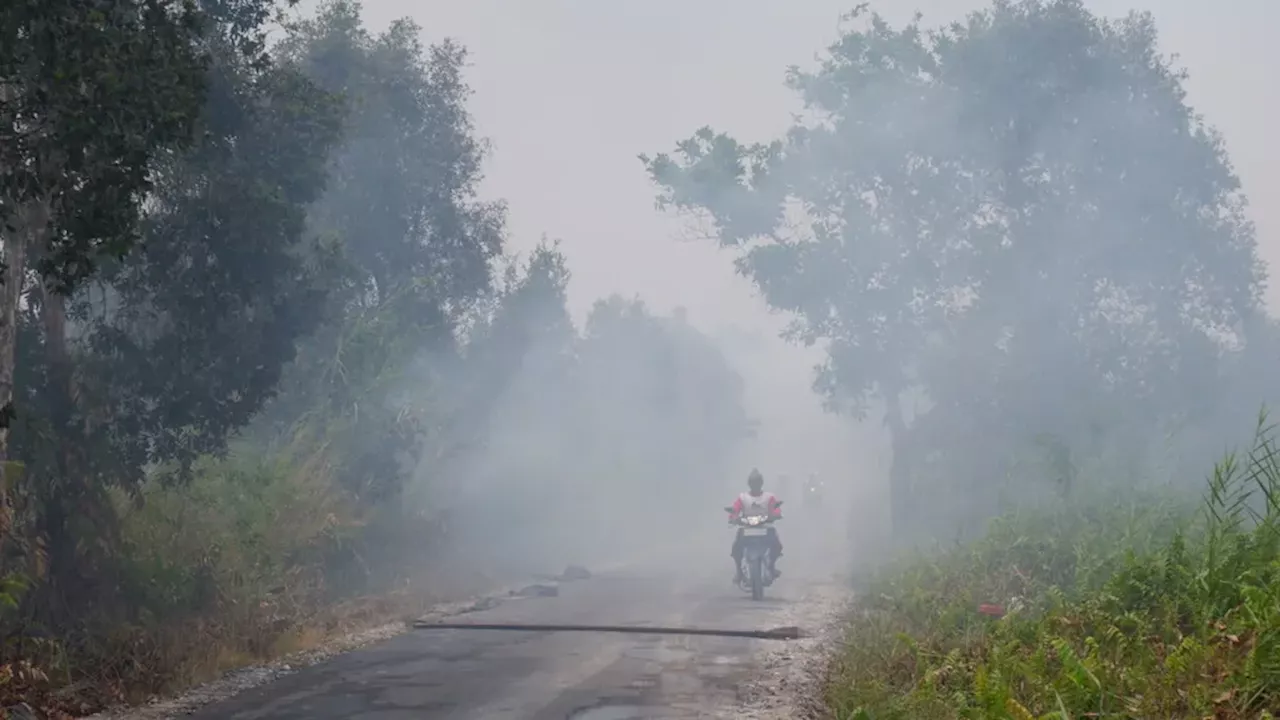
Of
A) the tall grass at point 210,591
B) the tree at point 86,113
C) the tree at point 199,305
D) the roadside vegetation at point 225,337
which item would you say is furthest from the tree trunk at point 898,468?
the tree at point 86,113

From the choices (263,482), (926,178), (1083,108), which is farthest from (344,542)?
(1083,108)

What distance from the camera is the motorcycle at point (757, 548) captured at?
2175cm

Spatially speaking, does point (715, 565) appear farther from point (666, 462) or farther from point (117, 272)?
point (666, 462)

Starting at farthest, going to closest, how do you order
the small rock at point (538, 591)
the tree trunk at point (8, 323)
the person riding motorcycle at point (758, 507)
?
the small rock at point (538, 591)
the person riding motorcycle at point (758, 507)
the tree trunk at point (8, 323)

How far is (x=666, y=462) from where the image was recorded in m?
66.2

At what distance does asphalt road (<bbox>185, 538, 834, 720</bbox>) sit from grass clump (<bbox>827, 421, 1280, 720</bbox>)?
1397 millimetres

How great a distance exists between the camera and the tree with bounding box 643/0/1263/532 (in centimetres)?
3297

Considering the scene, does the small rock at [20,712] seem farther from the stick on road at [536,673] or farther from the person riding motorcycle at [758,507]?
the person riding motorcycle at [758,507]

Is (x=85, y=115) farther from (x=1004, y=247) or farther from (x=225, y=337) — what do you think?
(x=1004, y=247)

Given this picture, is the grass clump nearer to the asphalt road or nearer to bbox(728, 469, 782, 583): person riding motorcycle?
the asphalt road

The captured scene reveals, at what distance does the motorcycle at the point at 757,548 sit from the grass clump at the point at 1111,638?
6355 mm

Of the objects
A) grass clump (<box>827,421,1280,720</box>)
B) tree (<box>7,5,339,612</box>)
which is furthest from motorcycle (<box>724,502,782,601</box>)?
tree (<box>7,5,339,612</box>)

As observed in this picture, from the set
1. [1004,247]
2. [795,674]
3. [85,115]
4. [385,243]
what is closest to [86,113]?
[85,115]

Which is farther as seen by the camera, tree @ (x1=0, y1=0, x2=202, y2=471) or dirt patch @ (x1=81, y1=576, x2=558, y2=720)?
dirt patch @ (x1=81, y1=576, x2=558, y2=720)
